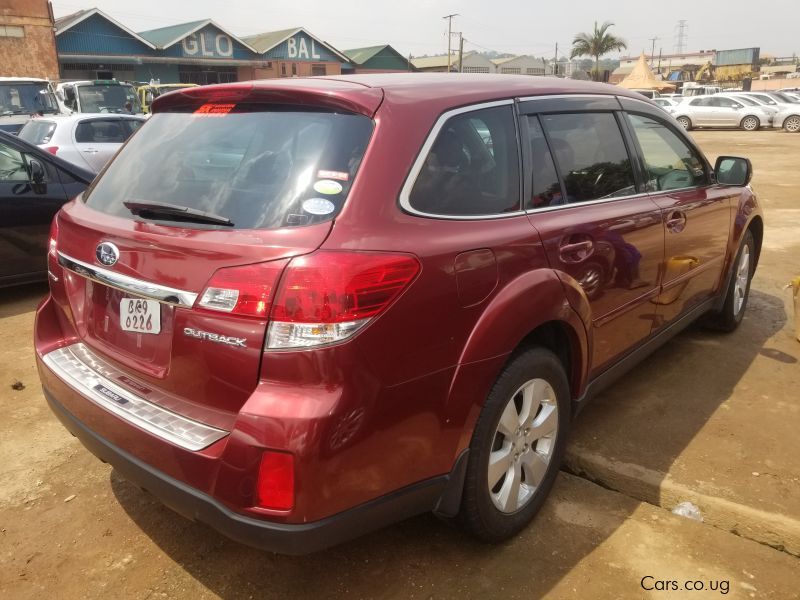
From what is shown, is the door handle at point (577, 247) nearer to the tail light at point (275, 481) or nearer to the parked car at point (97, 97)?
the tail light at point (275, 481)

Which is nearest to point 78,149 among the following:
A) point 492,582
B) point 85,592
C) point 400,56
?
point 85,592

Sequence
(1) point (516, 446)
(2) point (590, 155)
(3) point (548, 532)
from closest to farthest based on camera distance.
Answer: (1) point (516, 446) → (3) point (548, 532) → (2) point (590, 155)

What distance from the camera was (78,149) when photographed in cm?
1035

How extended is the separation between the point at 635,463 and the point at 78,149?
10037 millimetres

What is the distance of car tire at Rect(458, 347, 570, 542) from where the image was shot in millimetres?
2283

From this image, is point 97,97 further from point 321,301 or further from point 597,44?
point 597,44

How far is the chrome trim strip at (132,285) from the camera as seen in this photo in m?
1.98

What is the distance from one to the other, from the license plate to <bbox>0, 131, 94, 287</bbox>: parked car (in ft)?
13.0

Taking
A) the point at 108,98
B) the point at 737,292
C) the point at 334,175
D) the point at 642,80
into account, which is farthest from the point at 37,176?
the point at 642,80

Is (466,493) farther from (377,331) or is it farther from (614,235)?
(614,235)

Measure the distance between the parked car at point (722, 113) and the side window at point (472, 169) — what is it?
95.2 ft

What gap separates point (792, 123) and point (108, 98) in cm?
2620

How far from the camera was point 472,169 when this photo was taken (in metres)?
2.39

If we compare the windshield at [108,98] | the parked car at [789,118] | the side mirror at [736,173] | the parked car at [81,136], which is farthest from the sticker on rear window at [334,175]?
the parked car at [789,118]
